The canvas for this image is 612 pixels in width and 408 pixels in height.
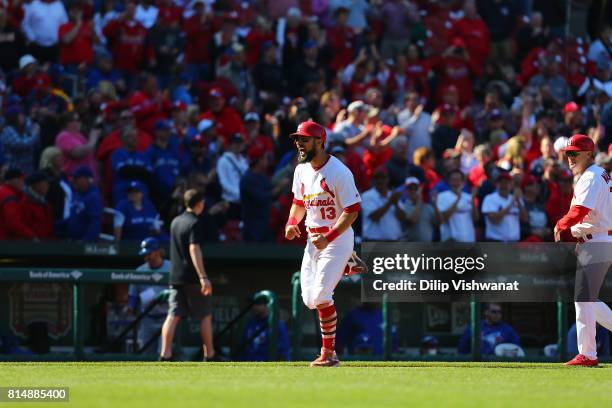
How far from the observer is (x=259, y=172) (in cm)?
1727

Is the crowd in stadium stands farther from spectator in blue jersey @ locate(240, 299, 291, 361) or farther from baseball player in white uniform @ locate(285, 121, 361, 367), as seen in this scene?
baseball player in white uniform @ locate(285, 121, 361, 367)

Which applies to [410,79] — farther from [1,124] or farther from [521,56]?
[1,124]

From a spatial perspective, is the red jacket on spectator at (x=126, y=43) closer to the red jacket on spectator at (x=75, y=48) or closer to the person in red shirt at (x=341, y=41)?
the red jacket on spectator at (x=75, y=48)

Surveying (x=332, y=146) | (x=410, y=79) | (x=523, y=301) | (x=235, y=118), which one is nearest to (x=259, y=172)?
(x=332, y=146)

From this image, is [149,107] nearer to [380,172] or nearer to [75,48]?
[75,48]

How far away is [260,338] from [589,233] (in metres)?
4.69

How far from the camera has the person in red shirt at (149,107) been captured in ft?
62.5

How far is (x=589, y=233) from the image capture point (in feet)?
39.9

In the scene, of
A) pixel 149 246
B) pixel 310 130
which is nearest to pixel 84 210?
pixel 149 246

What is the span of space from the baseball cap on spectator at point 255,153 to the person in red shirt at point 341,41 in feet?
15.4

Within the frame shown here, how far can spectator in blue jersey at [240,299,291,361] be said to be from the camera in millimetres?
15273

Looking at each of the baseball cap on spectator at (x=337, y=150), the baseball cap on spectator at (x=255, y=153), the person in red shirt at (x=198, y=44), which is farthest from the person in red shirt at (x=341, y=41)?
the baseball cap on spectator at (x=337, y=150)

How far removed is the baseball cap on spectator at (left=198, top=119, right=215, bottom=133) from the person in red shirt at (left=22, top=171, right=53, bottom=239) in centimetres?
282

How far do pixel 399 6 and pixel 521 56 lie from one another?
2.52 meters
